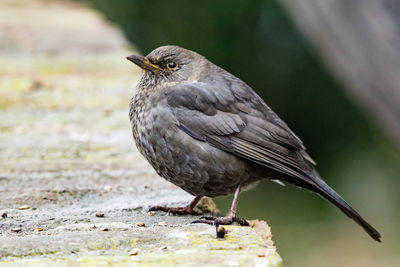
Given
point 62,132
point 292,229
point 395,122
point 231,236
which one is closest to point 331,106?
point 292,229

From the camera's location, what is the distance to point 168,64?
3.42m

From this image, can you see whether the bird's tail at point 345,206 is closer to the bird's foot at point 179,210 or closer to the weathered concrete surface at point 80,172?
the weathered concrete surface at point 80,172

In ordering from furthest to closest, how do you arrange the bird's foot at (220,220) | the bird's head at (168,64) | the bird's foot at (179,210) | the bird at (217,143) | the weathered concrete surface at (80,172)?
the bird's head at (168,64) < the bird at (217,143) < the bird's foot at (179,210) < the bird's foot at (220,220) < the weathered concrete surface at (80,172)

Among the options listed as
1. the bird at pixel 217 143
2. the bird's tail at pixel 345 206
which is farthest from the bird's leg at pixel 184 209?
the bird's tail at pixel 345 206

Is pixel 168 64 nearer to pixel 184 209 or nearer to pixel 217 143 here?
pixel 217 143

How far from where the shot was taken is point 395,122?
448cm

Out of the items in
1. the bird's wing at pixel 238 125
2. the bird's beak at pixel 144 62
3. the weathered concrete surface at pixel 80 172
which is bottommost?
the weathered concrete surface at pixel 80 172

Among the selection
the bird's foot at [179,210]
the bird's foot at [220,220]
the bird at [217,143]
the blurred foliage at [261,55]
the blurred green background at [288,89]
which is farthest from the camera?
the blurred foliage at [261,55]

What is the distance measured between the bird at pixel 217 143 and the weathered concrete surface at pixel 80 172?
155 mm

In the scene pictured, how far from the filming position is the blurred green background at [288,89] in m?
7.33

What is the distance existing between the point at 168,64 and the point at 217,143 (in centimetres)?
58

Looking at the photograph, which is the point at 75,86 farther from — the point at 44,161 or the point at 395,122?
the point at 395,122

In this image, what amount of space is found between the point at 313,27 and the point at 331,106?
2.56 m

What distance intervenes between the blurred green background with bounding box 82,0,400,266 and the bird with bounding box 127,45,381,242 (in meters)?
4.03
